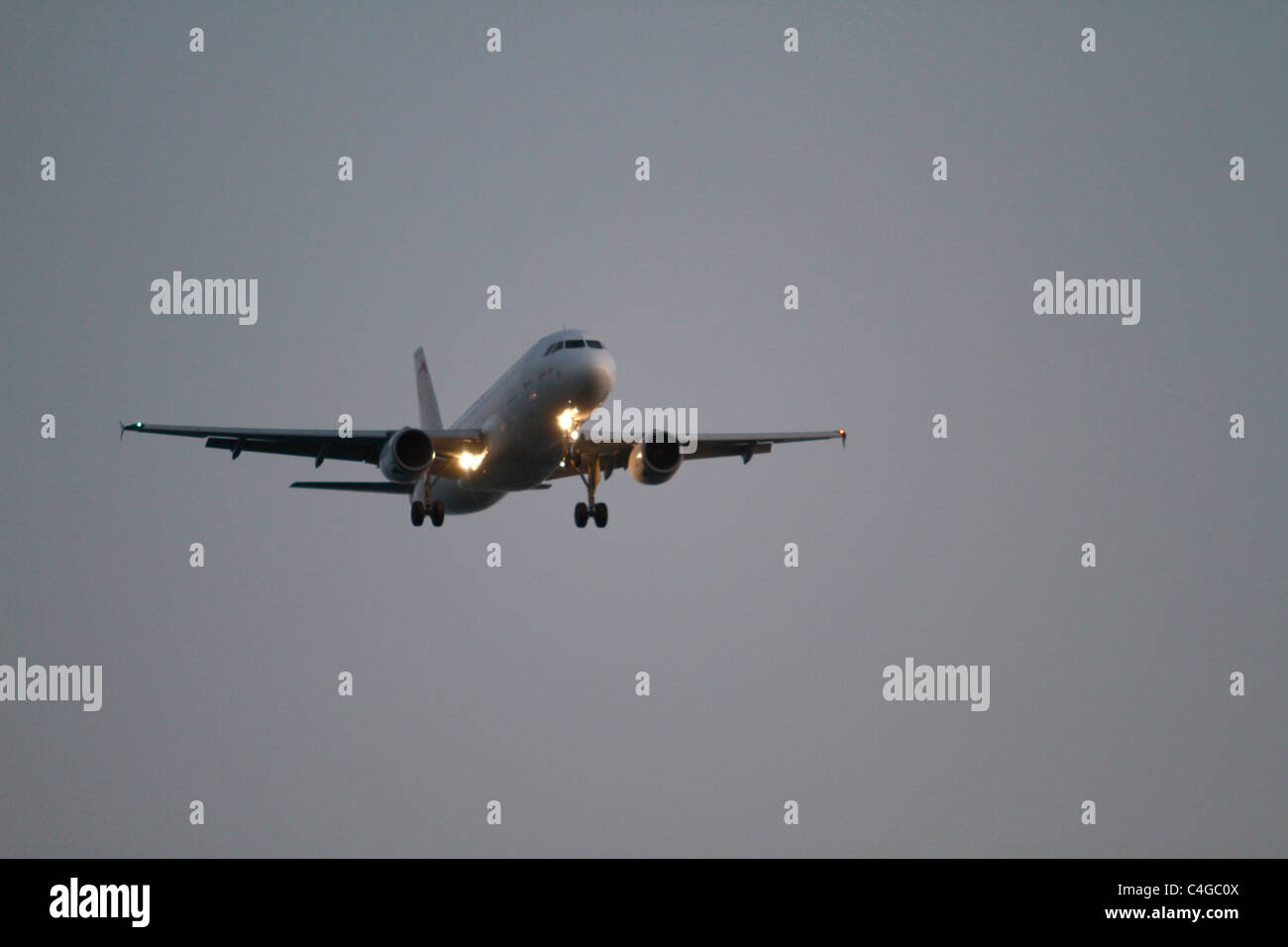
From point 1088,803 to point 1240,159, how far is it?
2586cm

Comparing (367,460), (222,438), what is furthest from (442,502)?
(222,438)

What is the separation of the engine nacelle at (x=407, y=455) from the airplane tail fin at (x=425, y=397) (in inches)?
675

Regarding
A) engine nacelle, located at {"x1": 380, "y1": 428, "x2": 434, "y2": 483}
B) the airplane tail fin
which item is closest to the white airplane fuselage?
engine nacelle, located at {"x1": 380, "y1": 428, "x2": 434, "y2": 483}

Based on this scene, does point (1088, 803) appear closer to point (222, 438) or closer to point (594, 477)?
point (594, 477)

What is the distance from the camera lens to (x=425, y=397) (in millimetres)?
75438

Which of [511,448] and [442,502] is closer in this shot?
[511,448]

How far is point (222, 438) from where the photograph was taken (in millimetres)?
51219

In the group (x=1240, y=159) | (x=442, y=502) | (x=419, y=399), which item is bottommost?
(x=442, y=502)

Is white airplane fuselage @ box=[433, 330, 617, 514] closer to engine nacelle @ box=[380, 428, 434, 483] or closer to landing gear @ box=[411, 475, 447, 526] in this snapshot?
landing gear @ box=[411, 475, 447, 526]

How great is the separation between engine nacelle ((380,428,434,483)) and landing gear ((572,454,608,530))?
5451 millimetres

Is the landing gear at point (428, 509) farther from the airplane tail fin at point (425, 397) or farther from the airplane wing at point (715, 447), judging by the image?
the airplane tail fin at point (425, 397)

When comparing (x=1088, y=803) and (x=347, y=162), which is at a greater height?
(x=347, y=162)

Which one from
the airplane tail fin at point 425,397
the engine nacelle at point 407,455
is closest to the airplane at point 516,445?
the engine nacelle at point 407,455

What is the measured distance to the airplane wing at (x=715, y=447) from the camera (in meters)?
54.0
